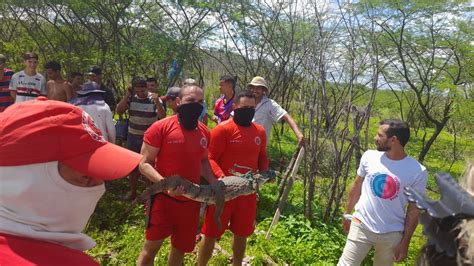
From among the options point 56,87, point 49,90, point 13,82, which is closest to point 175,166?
point 56,87

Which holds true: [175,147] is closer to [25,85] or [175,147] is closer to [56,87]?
[56,87]

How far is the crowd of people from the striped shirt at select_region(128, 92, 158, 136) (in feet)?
0.04

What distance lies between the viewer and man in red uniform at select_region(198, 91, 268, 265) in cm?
321

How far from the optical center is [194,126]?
2924 mm

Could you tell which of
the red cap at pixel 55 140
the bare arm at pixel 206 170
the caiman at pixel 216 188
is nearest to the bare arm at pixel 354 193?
the caiman at pixel 216 188

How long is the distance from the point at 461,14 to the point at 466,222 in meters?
9.14

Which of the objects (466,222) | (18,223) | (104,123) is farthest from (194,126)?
(466,222)

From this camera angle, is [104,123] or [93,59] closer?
[104,123]

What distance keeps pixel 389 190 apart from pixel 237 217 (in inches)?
51.9

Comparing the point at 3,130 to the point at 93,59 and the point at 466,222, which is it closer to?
the point at 466,222

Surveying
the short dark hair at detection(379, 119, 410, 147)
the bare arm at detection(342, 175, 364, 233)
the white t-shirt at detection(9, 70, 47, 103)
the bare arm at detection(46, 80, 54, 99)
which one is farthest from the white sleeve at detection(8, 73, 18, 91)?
the short dark hair at detection(379, 119, 410, 147)

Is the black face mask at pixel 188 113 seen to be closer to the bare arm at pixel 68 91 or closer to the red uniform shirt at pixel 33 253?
the red uniform shirt at pixel 33 253

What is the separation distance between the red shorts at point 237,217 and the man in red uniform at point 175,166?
288 millimetres

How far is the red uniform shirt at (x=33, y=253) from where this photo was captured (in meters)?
0.89
